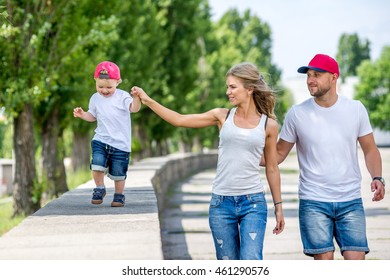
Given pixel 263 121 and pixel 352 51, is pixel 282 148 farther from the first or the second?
pixel 352 51

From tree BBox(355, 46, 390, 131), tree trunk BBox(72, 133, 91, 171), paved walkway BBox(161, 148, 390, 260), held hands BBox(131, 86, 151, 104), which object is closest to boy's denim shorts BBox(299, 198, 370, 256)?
held hands BBox(131, 86, 151, 104)

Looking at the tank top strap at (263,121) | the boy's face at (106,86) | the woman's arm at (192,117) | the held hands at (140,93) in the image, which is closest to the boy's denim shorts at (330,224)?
the tank top strap at (263,121)

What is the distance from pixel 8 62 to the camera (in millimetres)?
15414

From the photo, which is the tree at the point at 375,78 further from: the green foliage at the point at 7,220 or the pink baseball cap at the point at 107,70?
the pink baseball cap at the point at 107,70

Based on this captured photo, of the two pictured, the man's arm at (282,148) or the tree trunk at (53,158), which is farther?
the tree trunk at (53,158)

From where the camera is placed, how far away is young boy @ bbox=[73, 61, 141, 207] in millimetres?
6078

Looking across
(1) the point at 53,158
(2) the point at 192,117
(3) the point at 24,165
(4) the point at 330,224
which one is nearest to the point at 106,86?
(2) the point at 192,117

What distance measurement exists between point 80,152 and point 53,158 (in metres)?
5.47

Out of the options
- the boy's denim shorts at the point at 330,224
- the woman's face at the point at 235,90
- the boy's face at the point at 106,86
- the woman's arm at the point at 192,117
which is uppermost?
the boy's face at the point at 106,86

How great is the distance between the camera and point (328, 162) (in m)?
6.03

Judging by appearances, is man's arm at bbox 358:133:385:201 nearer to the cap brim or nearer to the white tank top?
the cap brim

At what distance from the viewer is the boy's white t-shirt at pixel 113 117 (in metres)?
6.15

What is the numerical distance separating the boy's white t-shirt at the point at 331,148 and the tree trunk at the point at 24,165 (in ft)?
36.6

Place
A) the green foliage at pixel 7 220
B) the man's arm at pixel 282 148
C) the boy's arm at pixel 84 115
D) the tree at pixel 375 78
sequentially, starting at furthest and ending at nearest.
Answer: the tree at pixel 375 78
the green foliage at pixel 7 220
the man's arm at pixel 282 148
the boy's arm at pixel 84 115
